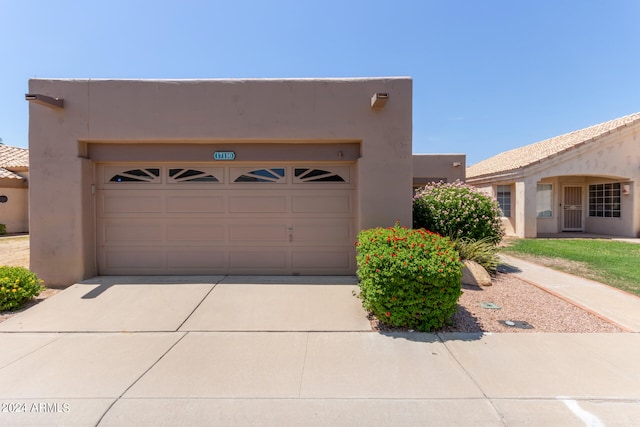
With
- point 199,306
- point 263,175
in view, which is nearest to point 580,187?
point 263,175

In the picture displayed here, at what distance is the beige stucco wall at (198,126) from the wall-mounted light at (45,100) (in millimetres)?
138

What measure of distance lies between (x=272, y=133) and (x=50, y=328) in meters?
4.93

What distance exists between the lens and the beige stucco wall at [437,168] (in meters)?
16.2

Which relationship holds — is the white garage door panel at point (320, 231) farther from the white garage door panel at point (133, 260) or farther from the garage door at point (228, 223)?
the white garage door panel at point (133, 260)

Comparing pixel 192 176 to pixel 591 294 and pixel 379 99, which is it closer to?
pixel 379 99

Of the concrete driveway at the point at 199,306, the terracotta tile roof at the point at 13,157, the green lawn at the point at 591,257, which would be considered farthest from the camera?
the terracotta tile roof at the point at 13,157

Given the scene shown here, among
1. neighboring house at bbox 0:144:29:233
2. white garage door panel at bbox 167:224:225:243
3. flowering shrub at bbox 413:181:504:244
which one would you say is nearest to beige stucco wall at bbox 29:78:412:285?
flowering shrub at bbox 413:181:504:244

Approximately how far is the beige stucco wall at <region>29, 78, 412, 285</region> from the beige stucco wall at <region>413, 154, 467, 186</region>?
10.2m

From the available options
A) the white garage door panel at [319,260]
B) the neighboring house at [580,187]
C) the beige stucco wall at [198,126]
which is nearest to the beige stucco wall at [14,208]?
the beige stucco wall at [198,126]

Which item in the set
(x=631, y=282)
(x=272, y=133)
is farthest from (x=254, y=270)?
(x=631, y=282)

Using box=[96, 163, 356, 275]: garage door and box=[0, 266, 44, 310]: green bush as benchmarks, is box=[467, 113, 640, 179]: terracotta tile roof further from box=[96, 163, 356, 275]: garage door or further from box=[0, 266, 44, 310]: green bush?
box=[0, 266, 44, 310]: green bush

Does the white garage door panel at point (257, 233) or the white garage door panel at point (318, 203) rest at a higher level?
the white garage door panel at point (318, 203)

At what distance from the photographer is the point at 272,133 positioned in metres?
6.67

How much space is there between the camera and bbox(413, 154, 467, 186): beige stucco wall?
53.3 feet
